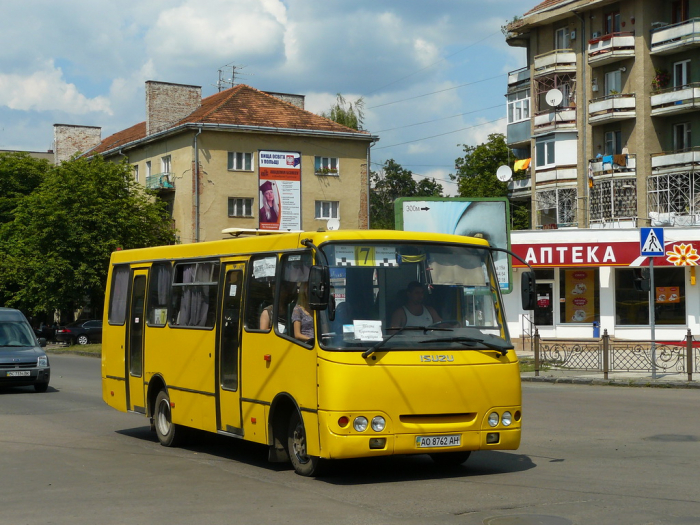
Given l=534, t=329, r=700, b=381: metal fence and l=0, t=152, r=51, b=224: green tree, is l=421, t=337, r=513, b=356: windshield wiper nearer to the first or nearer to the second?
l=534, t=329, r=700, b=381: metal fence

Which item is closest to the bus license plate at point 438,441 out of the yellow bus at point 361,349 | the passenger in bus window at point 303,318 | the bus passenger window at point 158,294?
the yellow bus at point 361,349

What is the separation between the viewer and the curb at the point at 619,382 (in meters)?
21.9

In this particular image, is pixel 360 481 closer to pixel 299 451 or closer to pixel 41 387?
pixel 299 451

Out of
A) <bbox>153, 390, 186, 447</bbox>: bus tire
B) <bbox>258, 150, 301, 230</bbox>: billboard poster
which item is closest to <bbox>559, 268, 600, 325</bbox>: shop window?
<bbox>258, 150, 301, 230</bbox>: billboard poster

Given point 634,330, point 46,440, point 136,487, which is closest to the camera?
point 136,487

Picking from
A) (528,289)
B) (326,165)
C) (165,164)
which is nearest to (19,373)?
(528,289)

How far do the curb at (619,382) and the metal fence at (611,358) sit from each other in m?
0.58

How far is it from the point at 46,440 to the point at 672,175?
1525 inches

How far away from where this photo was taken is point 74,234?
168ft

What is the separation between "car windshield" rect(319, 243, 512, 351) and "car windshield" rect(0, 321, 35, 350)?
49.1 feet

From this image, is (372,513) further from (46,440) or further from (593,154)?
(593,154)

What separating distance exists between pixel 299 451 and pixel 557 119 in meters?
44.5

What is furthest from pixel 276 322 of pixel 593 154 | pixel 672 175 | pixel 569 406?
pixel 593 154

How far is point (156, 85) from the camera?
2474 inches
